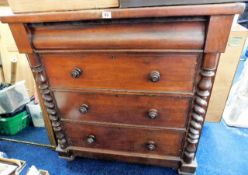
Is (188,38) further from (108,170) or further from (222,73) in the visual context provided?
(108,170)

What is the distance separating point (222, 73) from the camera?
49.8 inches

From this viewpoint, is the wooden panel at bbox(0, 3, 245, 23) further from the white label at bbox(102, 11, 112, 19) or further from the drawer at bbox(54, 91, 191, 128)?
the drawer at bbox(54, 91, 191, 128)

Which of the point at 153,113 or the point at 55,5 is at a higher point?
the point at 55,5

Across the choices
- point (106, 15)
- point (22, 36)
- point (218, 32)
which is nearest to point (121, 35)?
point (106, 15)

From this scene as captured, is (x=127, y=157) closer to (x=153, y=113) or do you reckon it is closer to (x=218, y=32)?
(x=153, y=113)

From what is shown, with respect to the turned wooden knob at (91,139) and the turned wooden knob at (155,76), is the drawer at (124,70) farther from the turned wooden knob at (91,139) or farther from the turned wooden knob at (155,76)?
the turned wooden knob at (91,139)

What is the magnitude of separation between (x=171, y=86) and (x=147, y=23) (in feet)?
1.02

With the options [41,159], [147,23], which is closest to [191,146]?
[147,23]

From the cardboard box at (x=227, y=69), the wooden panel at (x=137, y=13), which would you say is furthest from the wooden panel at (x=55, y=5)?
the cardboard box at (x=227, y=69)

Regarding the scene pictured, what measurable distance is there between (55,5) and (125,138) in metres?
0.80

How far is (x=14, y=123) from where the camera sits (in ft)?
5.09

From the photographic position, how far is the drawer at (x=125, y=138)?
106 cm

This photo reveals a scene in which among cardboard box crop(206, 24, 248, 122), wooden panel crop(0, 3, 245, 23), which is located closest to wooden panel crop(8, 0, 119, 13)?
wooden panel crop(0, 3, 245, 23)

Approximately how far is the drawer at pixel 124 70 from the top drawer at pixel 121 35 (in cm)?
5
